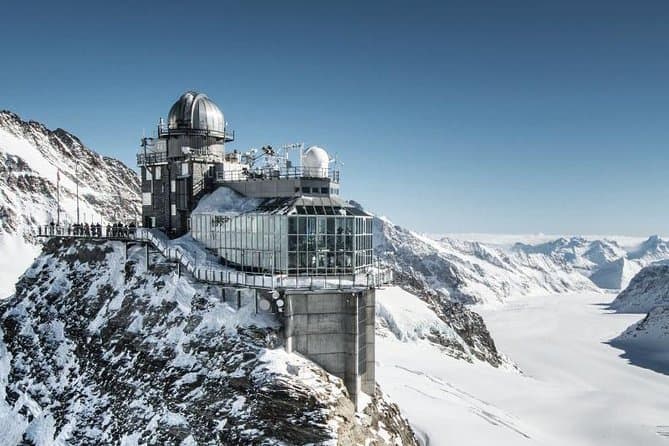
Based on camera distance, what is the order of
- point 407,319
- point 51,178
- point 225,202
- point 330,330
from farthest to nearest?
point 51,178, point 407,319, point 225,202, point 330,330

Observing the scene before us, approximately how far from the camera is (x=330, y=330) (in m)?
35.3

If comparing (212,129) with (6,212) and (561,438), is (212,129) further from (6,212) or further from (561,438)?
(6,212)

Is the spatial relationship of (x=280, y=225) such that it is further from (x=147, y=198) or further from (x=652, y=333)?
(x=652, y=333)

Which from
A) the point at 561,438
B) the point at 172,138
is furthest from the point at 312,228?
the point at 561,438

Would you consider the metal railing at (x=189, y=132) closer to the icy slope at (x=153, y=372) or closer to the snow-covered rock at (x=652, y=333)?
the icy slope at (x=153, y=372)

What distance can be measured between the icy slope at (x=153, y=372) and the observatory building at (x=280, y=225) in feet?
7.32

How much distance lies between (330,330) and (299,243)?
7.07 meters

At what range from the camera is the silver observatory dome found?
52250mm

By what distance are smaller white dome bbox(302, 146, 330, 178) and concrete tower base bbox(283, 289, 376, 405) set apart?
1204 cm

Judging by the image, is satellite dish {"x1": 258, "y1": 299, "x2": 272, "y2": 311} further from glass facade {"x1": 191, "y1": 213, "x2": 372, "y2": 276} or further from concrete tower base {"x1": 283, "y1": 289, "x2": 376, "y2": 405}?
glass facade {"x1": 191, "y1": 213, "x2": 372, "y2": 276}

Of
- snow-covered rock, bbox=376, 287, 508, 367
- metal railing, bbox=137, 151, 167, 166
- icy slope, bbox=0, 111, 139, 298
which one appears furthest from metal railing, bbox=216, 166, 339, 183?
icy slope, bbox=0, 111, 139, 298

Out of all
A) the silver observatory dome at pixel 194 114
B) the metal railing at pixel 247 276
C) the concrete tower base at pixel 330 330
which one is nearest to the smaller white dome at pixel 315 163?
the metal railing at pixel 247 276

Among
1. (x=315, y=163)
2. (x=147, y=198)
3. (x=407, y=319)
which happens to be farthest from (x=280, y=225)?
(x=407, y=319)

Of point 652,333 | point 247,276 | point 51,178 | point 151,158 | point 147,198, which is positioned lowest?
point 652,333
